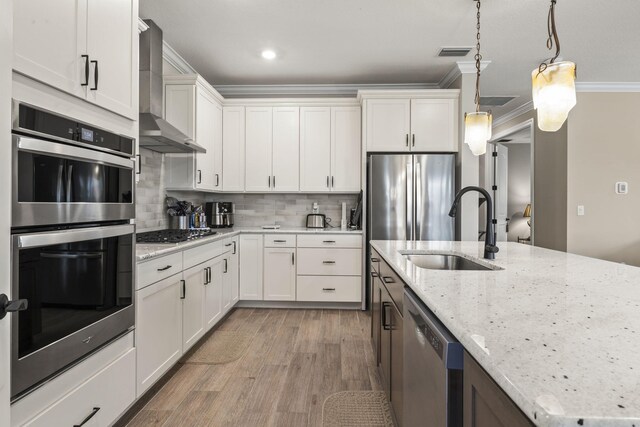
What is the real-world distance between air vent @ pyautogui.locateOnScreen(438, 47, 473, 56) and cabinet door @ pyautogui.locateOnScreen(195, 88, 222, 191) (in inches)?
96.6

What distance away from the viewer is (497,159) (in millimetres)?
6414

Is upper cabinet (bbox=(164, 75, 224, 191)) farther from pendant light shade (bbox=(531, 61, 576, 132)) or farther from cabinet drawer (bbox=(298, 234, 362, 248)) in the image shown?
pendant light shade (bbox=(531, 61, 576, 132))

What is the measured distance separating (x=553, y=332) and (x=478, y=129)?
66.8 inches

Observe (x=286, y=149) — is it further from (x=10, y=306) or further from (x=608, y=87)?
(x=608, y=87)

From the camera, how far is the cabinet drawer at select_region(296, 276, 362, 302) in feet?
12.6

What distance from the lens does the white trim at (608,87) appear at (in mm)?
4210

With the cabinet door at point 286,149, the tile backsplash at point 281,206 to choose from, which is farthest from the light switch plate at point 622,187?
the cabinet door at point 286,149

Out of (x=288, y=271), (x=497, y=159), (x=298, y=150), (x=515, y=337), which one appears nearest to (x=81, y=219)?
(x=515, y=337)

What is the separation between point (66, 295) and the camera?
1342mm

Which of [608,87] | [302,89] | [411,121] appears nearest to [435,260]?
[411,121]

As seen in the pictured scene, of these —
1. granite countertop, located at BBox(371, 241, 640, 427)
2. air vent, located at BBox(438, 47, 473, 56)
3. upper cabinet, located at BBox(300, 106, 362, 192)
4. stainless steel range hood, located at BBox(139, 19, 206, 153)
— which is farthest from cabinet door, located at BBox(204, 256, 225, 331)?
air vent, located at BBox(438, 47, 473, 56)

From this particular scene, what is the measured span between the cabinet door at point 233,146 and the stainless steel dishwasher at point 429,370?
3.21 m

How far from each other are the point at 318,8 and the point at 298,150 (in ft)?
5.43

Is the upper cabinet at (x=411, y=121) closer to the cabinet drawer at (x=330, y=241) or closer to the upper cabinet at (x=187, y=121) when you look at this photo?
the cabinet drawer at (x=330, y=241)
